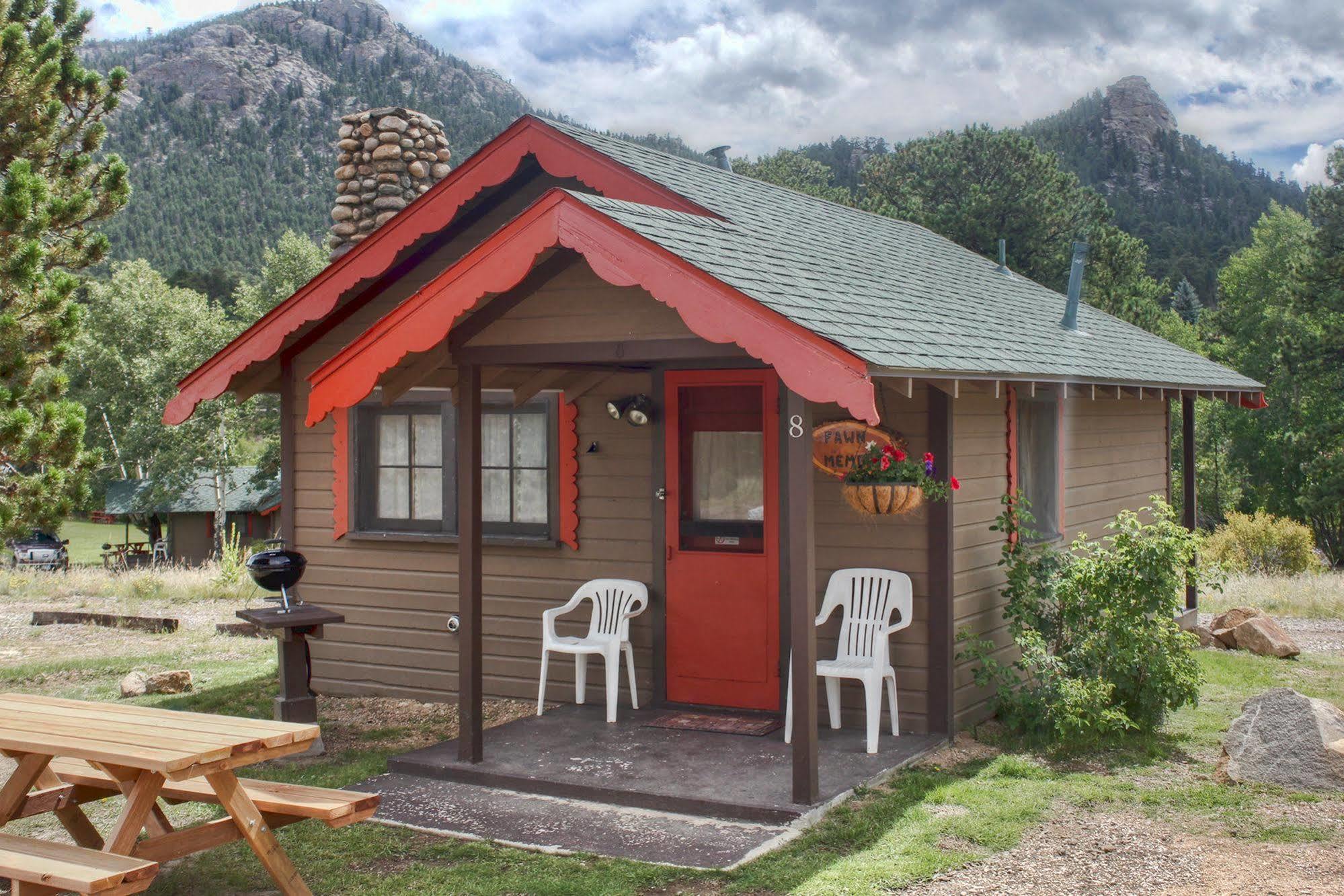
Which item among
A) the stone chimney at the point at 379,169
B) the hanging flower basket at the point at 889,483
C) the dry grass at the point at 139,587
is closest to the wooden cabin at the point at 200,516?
the dry grass at the point at 139,587

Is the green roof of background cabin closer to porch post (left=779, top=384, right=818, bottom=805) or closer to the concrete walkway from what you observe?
the concrete walkway

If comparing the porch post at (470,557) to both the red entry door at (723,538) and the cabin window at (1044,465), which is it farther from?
the cabin window at (1044,465)

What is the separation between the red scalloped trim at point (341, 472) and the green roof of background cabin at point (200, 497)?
83.6 ft

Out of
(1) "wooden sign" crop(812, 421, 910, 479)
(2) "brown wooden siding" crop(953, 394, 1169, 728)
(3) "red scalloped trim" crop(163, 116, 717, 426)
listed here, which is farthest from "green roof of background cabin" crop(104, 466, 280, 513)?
(1) "wooden sign" crop(812, 421, 910, 479)

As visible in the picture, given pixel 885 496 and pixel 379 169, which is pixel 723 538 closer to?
pixel 885 496

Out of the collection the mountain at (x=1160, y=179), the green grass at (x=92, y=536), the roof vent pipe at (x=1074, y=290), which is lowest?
the green grass at (x=92, y=536)

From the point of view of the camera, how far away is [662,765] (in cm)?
626

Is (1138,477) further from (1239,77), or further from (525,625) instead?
(1239,77)

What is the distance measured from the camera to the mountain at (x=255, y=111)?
55469mm

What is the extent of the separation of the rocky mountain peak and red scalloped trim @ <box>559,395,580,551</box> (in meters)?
73.2

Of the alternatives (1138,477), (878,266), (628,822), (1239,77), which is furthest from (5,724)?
(1239,77)

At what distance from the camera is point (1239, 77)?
113438mm

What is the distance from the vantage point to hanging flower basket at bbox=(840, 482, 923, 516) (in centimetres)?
634

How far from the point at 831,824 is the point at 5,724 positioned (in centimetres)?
332
